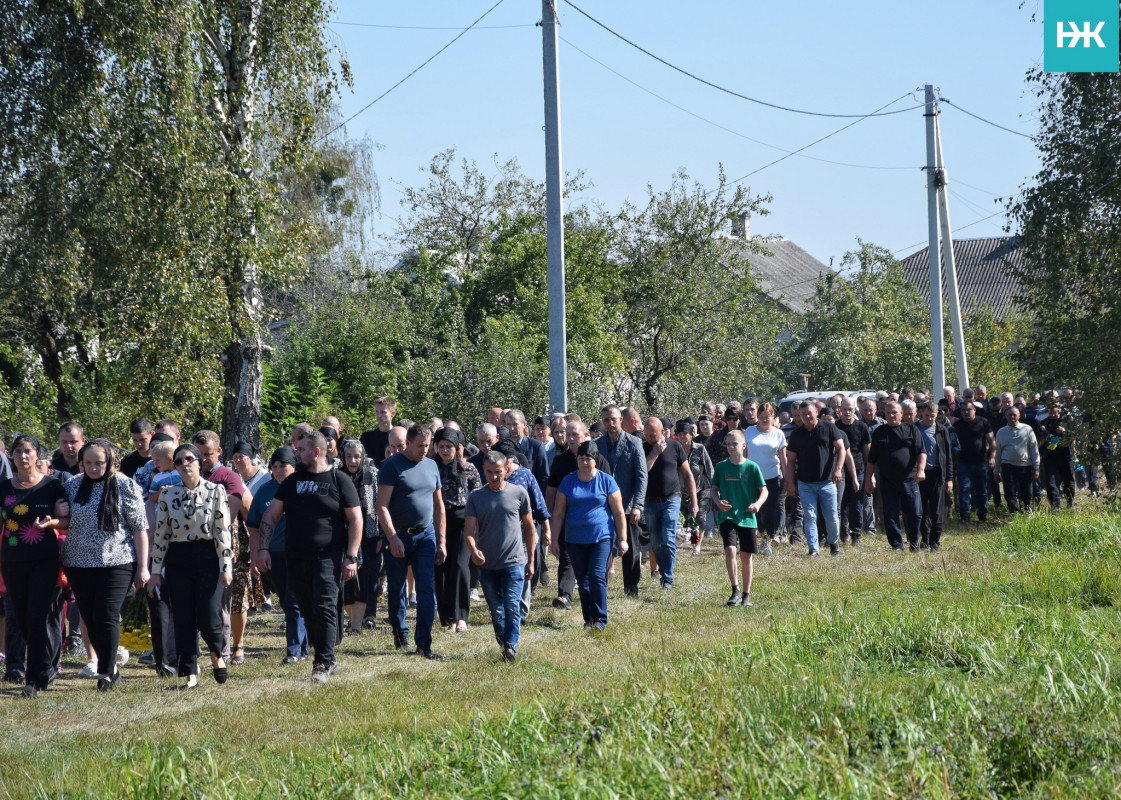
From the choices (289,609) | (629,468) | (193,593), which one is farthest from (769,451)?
(193,593)

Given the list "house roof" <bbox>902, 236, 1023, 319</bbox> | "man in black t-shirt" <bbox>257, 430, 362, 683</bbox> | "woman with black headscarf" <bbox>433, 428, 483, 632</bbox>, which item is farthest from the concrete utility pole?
"house roof" <bbox>902, 236, 1023, 319</bbox>

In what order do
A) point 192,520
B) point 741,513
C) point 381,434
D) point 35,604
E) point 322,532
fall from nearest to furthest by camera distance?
point 192,520 → point 322,532 → point 35,604 → point 741,513 → point 381,434

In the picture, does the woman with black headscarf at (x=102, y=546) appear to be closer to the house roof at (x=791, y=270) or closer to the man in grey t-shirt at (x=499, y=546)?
the man in grey t-shirt at (x=499, y=546)

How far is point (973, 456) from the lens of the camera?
717 inches

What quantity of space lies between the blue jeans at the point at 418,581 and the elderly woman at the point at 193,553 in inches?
64.4

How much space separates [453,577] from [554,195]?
6.97 m

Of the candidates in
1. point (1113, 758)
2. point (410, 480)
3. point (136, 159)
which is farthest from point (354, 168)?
point (1113, 758)

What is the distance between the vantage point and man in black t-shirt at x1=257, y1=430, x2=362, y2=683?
895cm

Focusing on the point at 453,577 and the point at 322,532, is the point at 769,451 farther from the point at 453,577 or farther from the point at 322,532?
the point at 322,532

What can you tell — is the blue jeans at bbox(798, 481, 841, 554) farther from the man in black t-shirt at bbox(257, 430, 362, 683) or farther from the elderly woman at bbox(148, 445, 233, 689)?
the elderly woman at bbox(148, 445, 233, 689)

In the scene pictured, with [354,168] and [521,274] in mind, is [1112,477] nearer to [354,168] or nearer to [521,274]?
[521,274]

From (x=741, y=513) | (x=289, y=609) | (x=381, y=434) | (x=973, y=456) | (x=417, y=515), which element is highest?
(x=381, y=434)

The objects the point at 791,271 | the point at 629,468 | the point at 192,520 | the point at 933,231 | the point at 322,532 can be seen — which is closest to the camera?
the point at 192,520

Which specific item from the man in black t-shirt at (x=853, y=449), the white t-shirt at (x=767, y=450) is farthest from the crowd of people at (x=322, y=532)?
the man in black t-shirt at (x=853, y=449)
